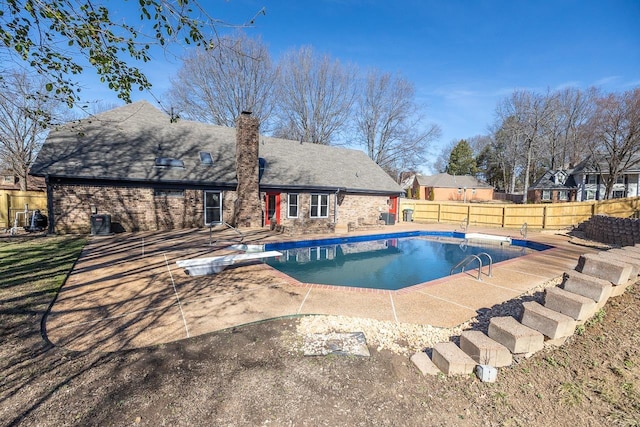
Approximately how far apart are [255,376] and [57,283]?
213 inches

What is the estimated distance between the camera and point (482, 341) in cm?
348

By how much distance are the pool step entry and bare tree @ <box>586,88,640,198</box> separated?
30.8m

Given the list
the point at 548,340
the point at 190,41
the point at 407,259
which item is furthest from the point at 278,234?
the point at 548,340

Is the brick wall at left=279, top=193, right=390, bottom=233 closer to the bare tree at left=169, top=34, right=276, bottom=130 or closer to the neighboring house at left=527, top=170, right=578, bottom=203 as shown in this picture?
the bare tree at left=169, top=34, right=276, bottom=130

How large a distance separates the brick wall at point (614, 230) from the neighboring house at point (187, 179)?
33.7 ft

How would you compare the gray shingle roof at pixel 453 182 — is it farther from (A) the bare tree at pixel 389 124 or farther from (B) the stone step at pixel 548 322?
(B) the stone step at pixel 548 322

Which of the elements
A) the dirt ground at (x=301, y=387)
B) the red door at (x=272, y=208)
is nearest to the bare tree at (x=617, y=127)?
the red door at (x=272, y=208)

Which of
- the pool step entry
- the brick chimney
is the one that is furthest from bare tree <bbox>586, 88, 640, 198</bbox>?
the brick chimney

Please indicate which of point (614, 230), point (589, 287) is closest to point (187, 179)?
point (589, 287)

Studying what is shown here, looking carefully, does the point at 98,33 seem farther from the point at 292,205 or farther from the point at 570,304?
the point at 292,205

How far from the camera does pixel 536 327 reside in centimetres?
Answer: 361

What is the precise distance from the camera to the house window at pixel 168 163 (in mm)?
13316

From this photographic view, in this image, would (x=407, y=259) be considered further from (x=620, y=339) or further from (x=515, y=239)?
(x=620, y=339)

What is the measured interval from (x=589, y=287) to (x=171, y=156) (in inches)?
607
